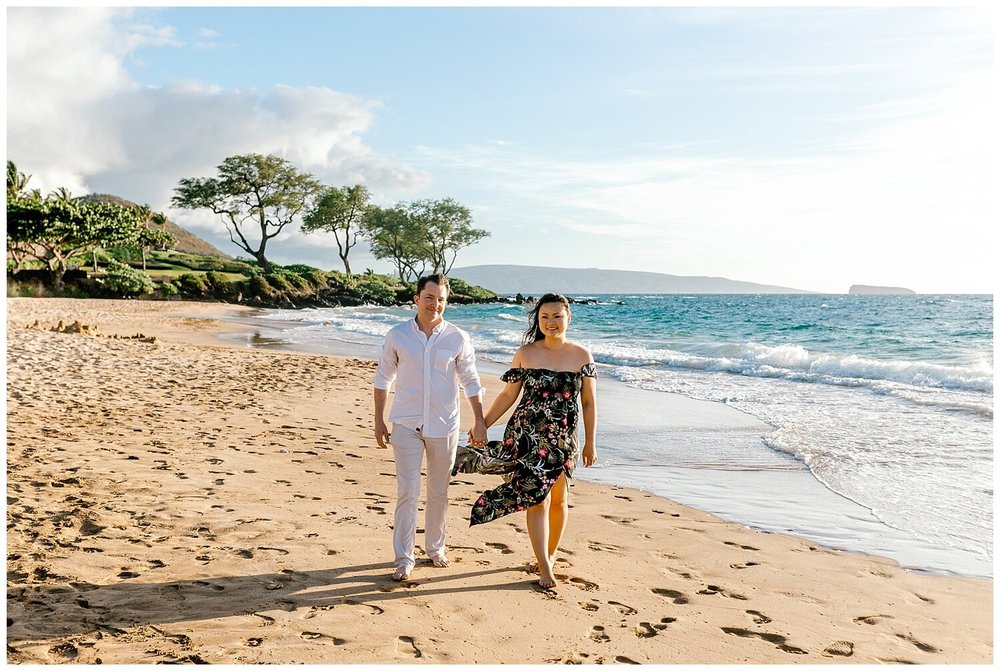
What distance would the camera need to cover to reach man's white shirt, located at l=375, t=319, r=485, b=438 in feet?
14.1

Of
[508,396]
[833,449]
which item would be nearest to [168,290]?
[833,449]

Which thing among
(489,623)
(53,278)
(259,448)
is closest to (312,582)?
(489,623)

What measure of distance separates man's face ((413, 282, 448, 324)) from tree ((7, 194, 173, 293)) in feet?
143

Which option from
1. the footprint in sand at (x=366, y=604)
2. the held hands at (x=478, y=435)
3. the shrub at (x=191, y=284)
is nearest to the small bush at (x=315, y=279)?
the shrub at (x=191, y=284)

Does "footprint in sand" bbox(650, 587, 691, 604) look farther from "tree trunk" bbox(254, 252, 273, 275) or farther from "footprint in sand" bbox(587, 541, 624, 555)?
"tree trunk" bbox(254, 252, 273, 275)

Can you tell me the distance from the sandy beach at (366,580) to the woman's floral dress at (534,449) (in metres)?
0.47

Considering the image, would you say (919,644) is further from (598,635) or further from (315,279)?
(315,279)

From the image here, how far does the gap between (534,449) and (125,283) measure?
145 ft

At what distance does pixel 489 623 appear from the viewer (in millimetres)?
3732

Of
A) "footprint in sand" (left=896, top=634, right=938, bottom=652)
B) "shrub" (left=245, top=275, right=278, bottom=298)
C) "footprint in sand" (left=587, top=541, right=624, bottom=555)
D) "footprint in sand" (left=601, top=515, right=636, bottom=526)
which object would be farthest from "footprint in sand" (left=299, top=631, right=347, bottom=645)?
"shrub" (left=245, top=275, right=278, bottom=298)

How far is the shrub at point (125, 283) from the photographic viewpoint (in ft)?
139

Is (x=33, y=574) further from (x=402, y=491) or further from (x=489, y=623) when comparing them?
(x=489, y=623)

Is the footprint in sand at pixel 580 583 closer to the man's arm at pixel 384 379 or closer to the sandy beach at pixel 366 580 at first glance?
the sandy beach at pixel 366 580

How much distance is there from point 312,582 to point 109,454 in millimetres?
3687
